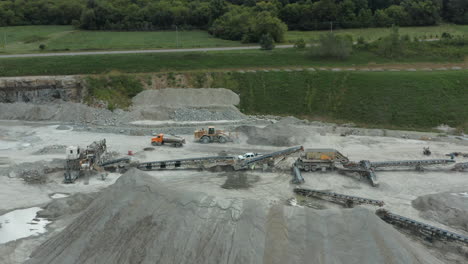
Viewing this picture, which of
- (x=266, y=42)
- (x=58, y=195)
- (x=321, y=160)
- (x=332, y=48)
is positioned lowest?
(x=58, y=195)

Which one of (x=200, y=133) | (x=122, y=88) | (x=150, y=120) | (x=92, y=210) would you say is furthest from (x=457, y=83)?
(x=92, y=210)

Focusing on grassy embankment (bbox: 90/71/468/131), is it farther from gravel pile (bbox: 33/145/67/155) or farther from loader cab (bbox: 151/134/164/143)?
loader cab (bbox: 151/134/164/143)

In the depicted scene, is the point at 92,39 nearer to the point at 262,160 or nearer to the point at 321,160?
the point at 262,160

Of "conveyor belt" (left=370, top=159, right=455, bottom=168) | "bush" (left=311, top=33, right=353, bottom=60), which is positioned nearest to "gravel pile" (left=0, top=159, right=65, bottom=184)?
"conveyor belt" (left=370, top=159, right=455, bottom=168)

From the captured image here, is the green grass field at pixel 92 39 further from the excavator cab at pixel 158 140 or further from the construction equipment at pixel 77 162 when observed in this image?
the construction equipment at pixel 77 162

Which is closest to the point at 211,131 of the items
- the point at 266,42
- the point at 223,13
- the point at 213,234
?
→ the point at 213,234

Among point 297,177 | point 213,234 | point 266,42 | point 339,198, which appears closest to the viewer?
point 213,234
